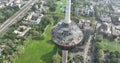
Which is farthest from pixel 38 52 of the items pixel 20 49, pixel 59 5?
pixel 59 5

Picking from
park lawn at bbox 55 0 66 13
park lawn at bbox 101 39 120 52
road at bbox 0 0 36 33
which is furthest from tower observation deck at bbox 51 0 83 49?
park lawn at bbox 55 0 66 13

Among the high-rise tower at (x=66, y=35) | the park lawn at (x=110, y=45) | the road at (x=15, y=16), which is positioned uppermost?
the high-rise tower at (x=66, y=35)

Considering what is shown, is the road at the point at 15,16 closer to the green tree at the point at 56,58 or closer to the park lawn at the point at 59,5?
the park lawn at the point at 59,5

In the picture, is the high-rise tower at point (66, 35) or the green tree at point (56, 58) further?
the green tree at point (56, 58)

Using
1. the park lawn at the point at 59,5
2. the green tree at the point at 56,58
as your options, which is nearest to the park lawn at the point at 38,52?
the green tree at the point at 56,58

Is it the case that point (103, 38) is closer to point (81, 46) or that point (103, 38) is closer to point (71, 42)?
point (81, 46)

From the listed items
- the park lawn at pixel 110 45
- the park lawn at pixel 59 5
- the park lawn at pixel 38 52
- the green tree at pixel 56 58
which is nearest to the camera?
the green tree at pixel 56 58

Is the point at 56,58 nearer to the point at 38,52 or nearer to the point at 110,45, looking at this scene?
the point at 38,52
